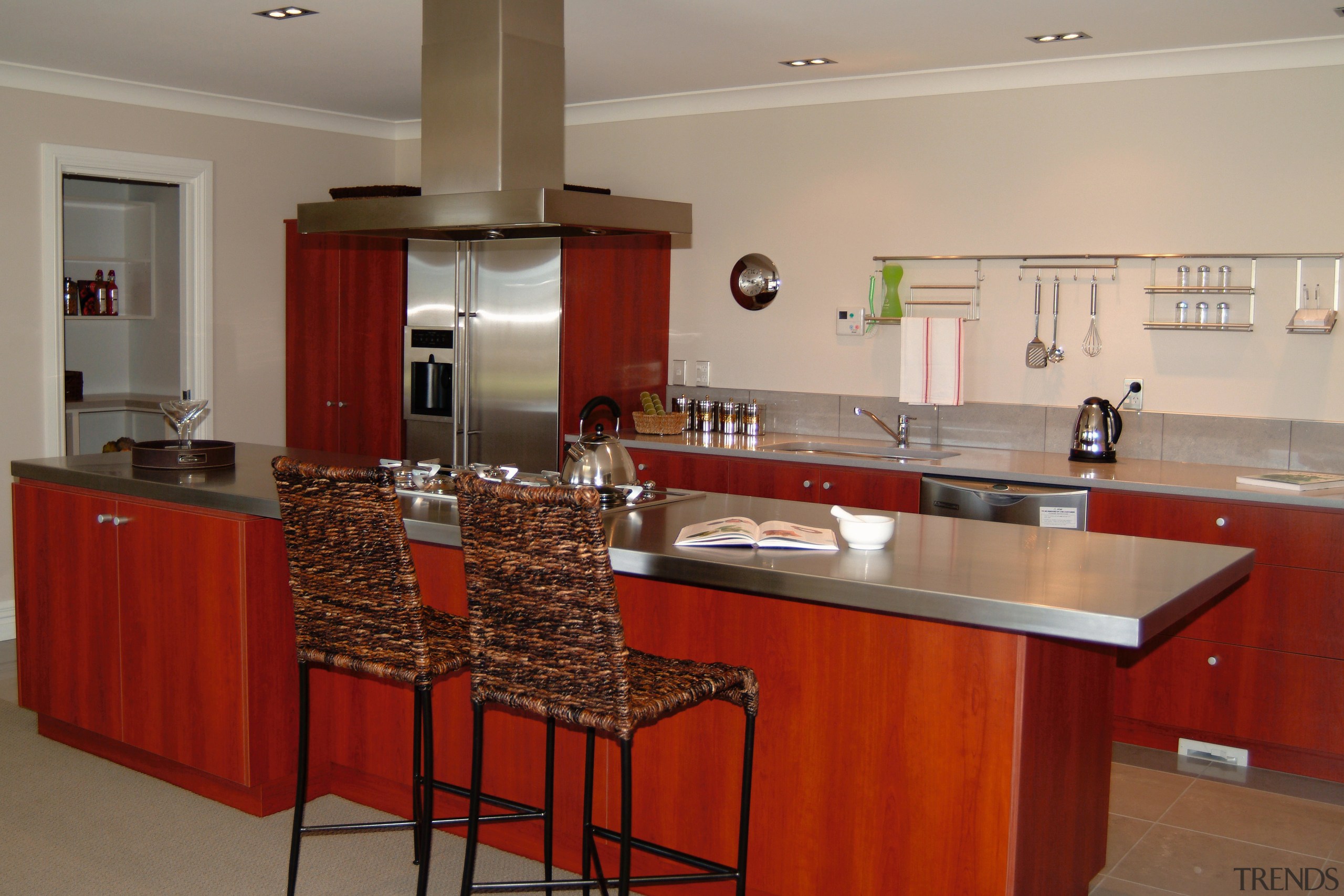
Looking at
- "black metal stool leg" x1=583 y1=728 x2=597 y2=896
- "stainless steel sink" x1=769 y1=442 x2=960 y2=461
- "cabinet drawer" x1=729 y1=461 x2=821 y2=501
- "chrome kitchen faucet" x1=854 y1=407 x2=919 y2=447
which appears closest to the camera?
"black metal stool leg" x1=583 y1=728 x2=597 y2=896

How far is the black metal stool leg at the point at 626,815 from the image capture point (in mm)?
2102

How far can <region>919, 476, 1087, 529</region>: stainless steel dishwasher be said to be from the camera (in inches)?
155

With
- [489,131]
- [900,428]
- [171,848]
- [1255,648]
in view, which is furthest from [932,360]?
[171,848]

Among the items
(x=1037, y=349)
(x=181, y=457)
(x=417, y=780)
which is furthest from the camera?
(x=1037, y=349)

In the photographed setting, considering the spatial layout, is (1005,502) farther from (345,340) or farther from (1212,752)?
(345,340)

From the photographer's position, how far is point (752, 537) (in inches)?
97.3

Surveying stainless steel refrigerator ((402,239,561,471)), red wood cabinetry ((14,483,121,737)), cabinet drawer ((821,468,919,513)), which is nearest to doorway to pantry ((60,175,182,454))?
stainless steel refrigerator ((402,239,561,471))

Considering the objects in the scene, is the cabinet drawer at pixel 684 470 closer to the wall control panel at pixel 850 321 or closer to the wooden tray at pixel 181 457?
the wall control panel at pixel 850 321

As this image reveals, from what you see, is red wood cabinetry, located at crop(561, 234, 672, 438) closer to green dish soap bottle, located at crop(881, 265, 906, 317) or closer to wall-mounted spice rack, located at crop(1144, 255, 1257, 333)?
green dish soap bottle, located at crop(881, 265, 906, 317)

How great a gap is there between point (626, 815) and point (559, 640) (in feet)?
1.22

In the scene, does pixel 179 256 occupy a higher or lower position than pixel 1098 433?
higher

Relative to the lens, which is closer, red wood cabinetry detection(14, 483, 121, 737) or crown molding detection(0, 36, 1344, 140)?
red wood cabinetry detection(14, 483, 121, 737)

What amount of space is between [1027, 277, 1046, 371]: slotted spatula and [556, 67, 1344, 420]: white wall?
0.04m

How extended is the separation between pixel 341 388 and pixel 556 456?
1.38 m
